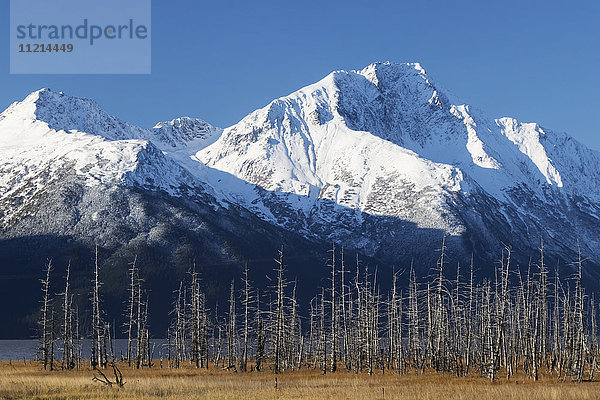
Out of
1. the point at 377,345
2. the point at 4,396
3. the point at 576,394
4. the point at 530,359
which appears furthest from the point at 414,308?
the point at 4,396

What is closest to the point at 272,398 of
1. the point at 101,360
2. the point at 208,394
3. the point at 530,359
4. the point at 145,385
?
the point at 208,394

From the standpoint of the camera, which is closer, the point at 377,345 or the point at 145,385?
the point at 145,385

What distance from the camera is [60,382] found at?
56.2m

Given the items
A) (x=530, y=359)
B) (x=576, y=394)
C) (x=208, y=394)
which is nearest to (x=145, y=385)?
(x=208, y=394)

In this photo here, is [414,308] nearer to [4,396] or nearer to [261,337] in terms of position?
[261,337]

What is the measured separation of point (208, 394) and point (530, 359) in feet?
164

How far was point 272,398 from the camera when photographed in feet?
151

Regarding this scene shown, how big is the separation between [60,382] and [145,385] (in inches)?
324

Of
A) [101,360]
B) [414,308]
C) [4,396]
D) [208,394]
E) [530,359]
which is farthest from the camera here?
[414,308]

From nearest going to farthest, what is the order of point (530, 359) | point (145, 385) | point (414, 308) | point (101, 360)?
point (145, 385) < point (530, 359) < point (101, 360) < point (414, 308)

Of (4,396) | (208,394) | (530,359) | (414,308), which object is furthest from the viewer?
(414,308)

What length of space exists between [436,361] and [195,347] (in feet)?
125

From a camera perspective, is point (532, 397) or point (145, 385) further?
point (145, 385)

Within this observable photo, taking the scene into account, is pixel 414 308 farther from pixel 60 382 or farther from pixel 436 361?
Answer: pixel 60 382
